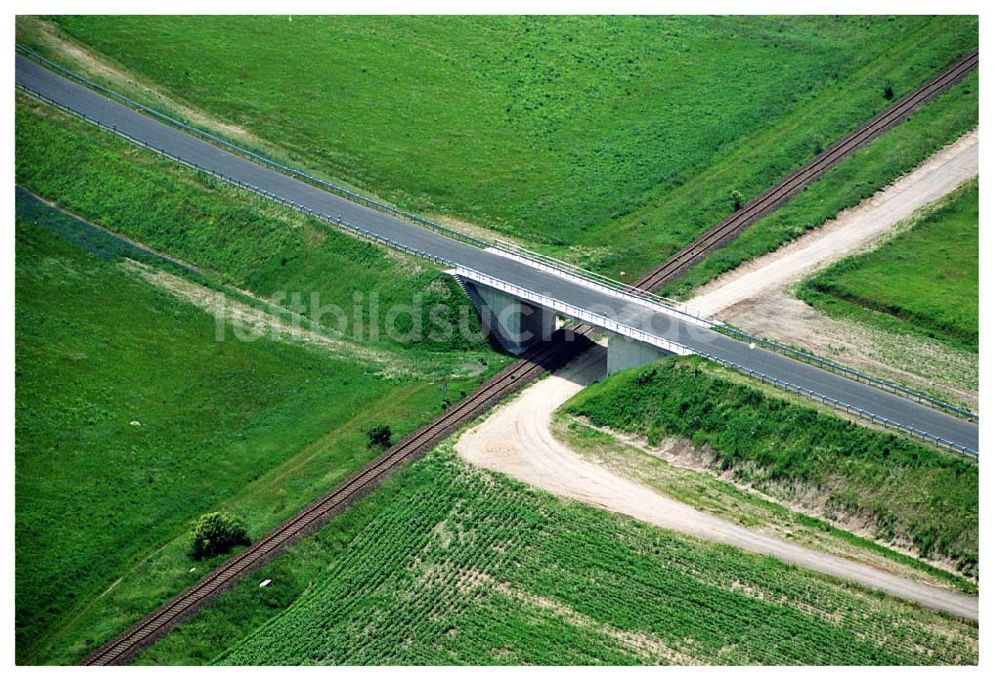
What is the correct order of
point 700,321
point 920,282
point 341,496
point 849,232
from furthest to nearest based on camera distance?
point 849,232, point 920,282, point 700,321, point 341,496

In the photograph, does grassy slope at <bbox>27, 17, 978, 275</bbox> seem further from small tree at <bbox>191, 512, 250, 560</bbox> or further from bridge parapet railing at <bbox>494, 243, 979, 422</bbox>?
small tree at <bbox>191, 512, 250, 560</bbox>

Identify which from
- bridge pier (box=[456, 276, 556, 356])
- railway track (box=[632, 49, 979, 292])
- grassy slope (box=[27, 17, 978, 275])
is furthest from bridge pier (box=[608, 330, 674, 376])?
grassy slope (box=[27, 17, 978, 275])

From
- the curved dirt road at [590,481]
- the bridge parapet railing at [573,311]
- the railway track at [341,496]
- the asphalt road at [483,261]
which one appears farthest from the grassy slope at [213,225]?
the curved dirt road at [590,481]

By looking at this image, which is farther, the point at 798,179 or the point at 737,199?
the point at 798,179

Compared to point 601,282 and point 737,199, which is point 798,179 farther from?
point 601,282

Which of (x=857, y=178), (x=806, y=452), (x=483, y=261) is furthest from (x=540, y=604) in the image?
(x=857, y=178)

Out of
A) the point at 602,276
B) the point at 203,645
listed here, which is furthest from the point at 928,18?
the point at 203,645
